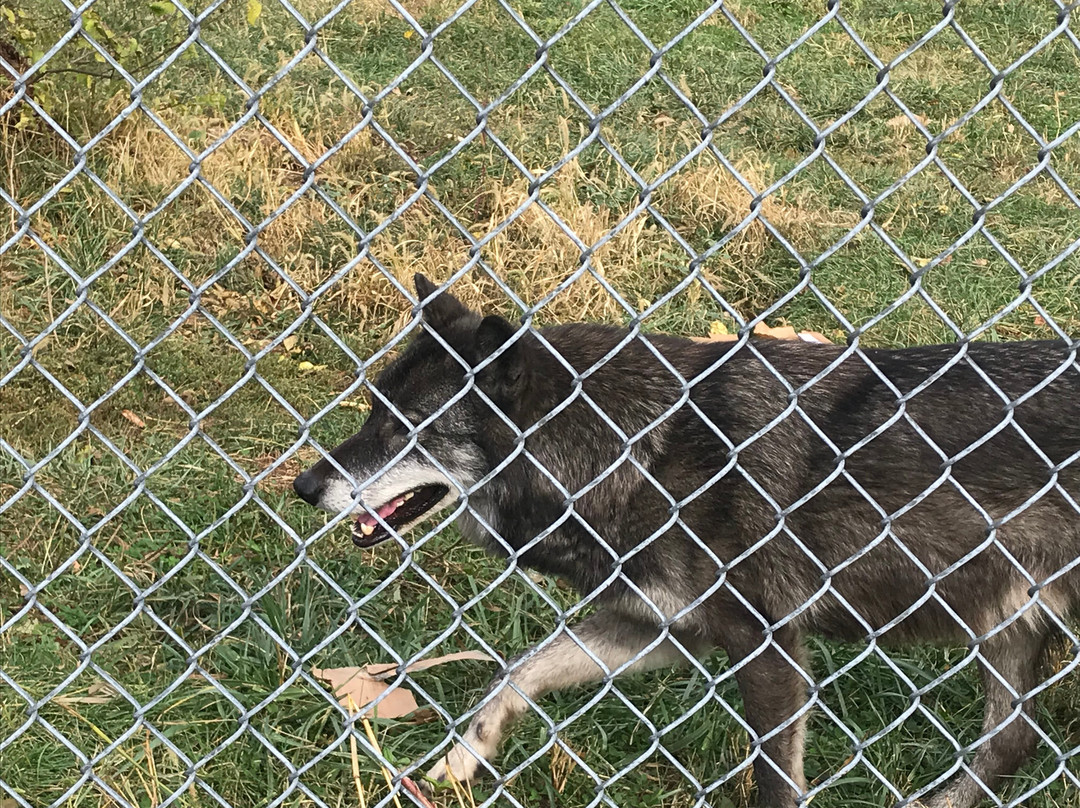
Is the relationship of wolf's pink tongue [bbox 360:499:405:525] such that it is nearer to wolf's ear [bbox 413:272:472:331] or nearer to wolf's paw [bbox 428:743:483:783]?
wolf's ear [bbox 413:272:472:331]

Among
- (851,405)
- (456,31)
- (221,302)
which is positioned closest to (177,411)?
(221,302)

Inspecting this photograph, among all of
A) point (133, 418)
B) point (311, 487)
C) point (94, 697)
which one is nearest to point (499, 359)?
point (311, 487)

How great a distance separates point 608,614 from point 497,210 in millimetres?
2998

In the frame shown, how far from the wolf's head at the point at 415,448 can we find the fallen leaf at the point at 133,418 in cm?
135

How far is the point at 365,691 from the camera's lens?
3.41 metres

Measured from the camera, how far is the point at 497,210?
608 cm

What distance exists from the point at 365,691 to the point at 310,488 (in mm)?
632

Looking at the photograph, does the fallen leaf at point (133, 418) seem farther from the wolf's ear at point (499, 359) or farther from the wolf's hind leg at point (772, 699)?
the wolf's hind leg at point (772, 699)

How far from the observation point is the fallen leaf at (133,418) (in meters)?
4.64

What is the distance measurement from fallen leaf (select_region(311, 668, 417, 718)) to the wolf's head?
1.28 feet

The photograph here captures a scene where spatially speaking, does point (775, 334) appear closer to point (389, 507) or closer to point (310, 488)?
point (389, 507)

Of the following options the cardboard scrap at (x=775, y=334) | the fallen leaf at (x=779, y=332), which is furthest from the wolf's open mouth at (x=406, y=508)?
the fallen leaf at (x=779, y=332)

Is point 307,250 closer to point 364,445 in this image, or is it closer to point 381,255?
point 381,255

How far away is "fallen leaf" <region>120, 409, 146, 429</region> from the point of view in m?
4.64
